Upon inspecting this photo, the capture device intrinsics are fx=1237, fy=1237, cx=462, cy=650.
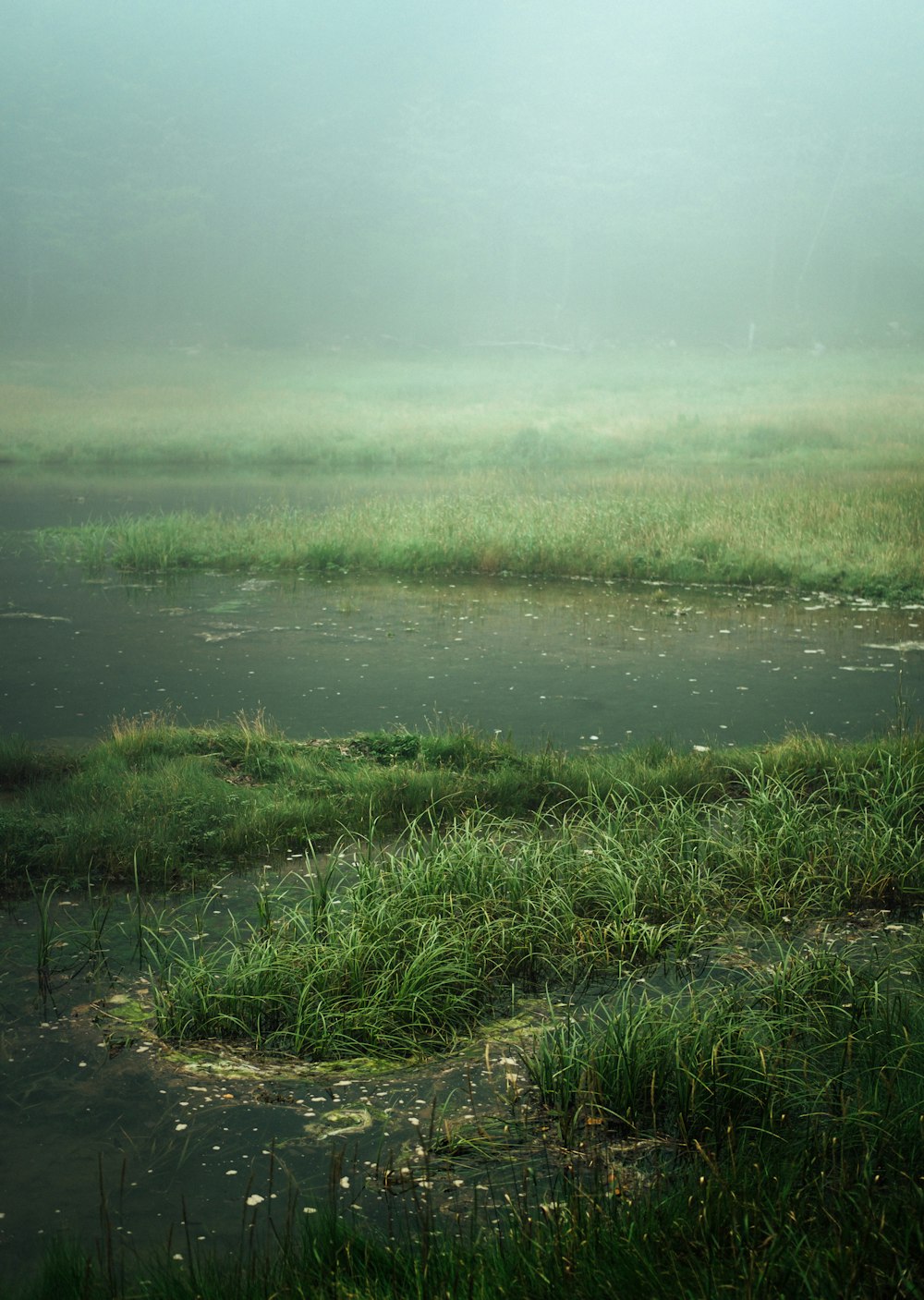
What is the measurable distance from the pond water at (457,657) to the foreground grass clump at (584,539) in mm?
798

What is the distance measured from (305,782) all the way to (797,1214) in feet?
16.8

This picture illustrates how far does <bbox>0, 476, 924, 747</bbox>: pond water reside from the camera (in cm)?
993

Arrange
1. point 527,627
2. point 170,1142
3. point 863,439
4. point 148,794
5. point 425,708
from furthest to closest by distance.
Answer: point 863,439 < point 527,627 < point 425,708 < point 148,794 < point 170,1142

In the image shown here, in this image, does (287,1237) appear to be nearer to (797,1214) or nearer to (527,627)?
(797,1214)

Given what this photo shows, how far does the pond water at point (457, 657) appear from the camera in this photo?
9930mm

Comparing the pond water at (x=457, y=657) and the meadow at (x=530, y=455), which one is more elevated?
the meadow at (x=530, y=455)

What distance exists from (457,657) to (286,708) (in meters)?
2.27

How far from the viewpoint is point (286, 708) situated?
33.9 feet

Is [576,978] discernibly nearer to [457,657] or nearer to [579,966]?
[579,966]

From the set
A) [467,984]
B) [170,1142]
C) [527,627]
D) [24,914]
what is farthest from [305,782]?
[527,627]

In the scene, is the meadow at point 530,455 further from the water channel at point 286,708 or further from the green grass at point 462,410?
the water channel at point 286,708

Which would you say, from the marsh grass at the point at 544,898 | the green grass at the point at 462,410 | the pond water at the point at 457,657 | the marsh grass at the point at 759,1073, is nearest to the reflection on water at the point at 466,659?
the pond water at the point at 457,657

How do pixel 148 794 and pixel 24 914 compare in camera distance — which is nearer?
pixel 24 914

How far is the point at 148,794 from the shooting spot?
24.6 ft
